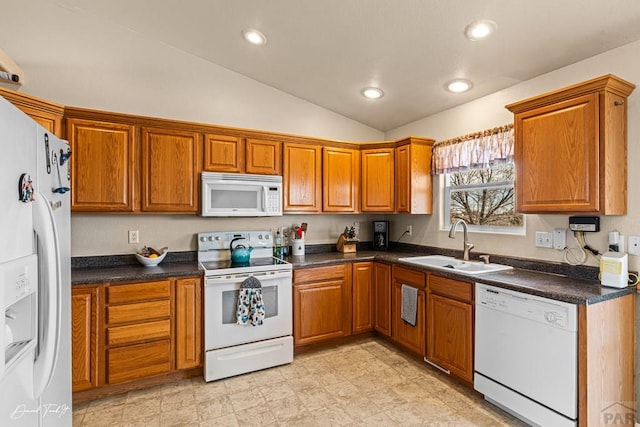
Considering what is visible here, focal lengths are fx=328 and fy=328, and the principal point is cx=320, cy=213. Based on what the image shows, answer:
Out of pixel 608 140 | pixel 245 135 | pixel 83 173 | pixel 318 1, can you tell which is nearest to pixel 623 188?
pixel 608 140

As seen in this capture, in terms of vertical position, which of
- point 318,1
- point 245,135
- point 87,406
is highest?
point 318,1

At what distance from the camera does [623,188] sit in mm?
2082

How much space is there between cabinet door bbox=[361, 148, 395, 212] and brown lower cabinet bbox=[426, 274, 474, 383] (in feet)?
3.65

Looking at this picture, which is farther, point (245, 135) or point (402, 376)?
point (245, 135)

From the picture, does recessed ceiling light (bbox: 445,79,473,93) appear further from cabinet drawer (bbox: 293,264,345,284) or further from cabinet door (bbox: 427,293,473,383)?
cabinet drawer (bbox: 293,264,345,284)

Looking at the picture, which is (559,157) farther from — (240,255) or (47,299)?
(47,299)

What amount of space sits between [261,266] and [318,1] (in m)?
2.02

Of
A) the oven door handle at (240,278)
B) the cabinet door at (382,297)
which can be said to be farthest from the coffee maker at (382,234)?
the oven door handle at (240,278)

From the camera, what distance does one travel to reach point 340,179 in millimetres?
3604

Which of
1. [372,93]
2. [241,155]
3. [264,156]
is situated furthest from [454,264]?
[241,155]

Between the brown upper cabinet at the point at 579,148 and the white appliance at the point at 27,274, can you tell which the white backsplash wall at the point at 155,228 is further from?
the brown upper cabinet at the point at 579,148

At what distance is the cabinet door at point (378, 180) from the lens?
3594 mm

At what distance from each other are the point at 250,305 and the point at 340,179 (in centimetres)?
166

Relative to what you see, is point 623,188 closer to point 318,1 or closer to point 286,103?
point 318,1
